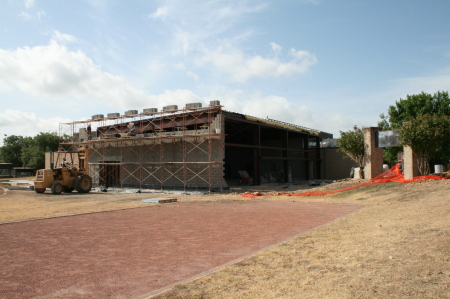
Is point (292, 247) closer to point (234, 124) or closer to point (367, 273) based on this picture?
point (367, 273)

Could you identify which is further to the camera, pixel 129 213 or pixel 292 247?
pixel 129 213

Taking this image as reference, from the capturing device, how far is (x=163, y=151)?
29.3 metres

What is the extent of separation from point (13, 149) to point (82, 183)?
220ft

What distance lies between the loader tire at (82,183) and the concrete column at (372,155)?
21.3m

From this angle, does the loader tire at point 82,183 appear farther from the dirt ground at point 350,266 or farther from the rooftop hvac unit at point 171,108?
the dirt ground at point 350,266

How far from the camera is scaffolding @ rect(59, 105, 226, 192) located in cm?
2617

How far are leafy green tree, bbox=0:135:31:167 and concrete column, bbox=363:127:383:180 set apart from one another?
77.5m

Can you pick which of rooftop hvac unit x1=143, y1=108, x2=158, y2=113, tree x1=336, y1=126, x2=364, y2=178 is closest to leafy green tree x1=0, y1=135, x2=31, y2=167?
rooftop hvac unit x1=143, y1=108, x2=158, y2=113

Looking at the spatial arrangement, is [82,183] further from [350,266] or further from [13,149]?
[13,149]

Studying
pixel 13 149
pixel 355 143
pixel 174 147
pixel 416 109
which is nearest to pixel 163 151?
pixel 174 147

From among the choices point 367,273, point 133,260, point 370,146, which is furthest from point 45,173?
point 367,273

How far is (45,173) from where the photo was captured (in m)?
26.4

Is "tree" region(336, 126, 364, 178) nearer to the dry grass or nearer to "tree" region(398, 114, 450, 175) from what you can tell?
"tree" region(398, 114, 450, 175)

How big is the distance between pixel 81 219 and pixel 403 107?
133 feet
